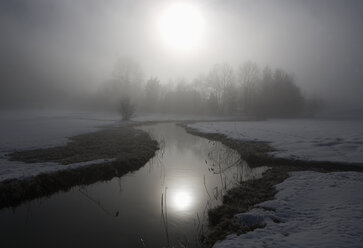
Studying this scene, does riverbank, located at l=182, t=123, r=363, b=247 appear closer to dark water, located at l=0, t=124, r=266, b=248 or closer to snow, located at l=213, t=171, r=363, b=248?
snow, located at l=213, t=171, r=363, b=248

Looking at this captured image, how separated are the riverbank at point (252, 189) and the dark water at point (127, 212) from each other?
0.62 metres

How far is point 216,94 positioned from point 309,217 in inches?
3384

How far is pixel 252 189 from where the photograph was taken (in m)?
11.8

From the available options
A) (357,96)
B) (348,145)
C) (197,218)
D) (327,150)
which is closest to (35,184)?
(197,218)

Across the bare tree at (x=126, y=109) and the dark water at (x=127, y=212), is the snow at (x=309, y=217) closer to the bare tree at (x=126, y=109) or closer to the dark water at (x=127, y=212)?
the dark water at (x=127, y=212)

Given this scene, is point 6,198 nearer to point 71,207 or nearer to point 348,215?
point 71,207

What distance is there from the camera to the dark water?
318 inches

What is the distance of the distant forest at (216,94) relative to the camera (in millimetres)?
83688

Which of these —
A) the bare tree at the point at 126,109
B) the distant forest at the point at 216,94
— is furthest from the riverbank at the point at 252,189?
the distant forest at the point at 216,94

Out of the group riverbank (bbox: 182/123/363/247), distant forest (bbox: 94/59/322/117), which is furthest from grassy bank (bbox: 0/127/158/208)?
distant forest (bbox: 94/59/322/117)

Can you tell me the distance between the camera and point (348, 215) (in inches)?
319

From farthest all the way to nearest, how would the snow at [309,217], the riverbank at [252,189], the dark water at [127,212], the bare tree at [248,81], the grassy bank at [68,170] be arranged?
the bare tree at [248,81]
the grassy bank at [68,170]
the riverbank at [252,189]
the dark water at [127,212]
the snow at [309,217]

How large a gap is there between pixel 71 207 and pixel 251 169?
11.3 m

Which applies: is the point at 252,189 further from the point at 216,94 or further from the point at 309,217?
the point at 216,94
